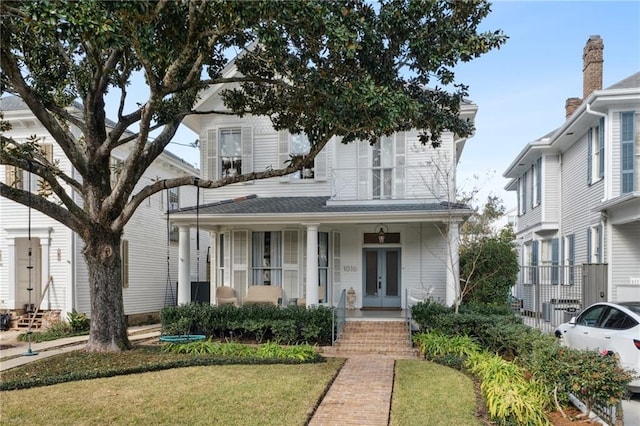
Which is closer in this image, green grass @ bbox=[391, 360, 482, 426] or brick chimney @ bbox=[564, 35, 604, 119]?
green grass @ bbox=[391, 360, 482, 426]

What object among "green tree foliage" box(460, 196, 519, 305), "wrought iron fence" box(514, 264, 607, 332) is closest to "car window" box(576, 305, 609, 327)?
"wrought iron fence" box(514, 264, 607, 332)

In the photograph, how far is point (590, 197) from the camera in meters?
15.4

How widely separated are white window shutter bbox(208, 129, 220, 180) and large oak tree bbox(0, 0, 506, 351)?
380cm

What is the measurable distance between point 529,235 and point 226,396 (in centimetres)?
1921

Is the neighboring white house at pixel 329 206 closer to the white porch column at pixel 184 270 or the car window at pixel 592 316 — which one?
the white porch column at pixel 184 270

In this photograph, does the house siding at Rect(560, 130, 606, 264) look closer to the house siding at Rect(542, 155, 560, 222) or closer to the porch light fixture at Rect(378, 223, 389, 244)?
the house siding at Rect(542, 155, 560, 222)

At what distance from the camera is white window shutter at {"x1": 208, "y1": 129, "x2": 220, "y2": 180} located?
1602cm

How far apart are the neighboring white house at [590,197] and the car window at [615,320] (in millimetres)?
3902

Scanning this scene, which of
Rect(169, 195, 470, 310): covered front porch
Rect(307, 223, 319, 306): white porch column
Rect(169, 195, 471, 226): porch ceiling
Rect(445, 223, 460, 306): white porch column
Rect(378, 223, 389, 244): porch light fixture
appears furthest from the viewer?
Rect(378, 223, 389, 244): porch light fixture

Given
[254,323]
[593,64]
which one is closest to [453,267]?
[254,323]

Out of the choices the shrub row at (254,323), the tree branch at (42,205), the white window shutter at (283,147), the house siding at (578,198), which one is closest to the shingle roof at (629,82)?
the house siding at (578,198)

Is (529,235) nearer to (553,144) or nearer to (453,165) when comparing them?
(553,144)

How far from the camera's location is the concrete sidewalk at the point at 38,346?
35.5 ft

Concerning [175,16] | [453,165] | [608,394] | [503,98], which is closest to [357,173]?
[453,165]
